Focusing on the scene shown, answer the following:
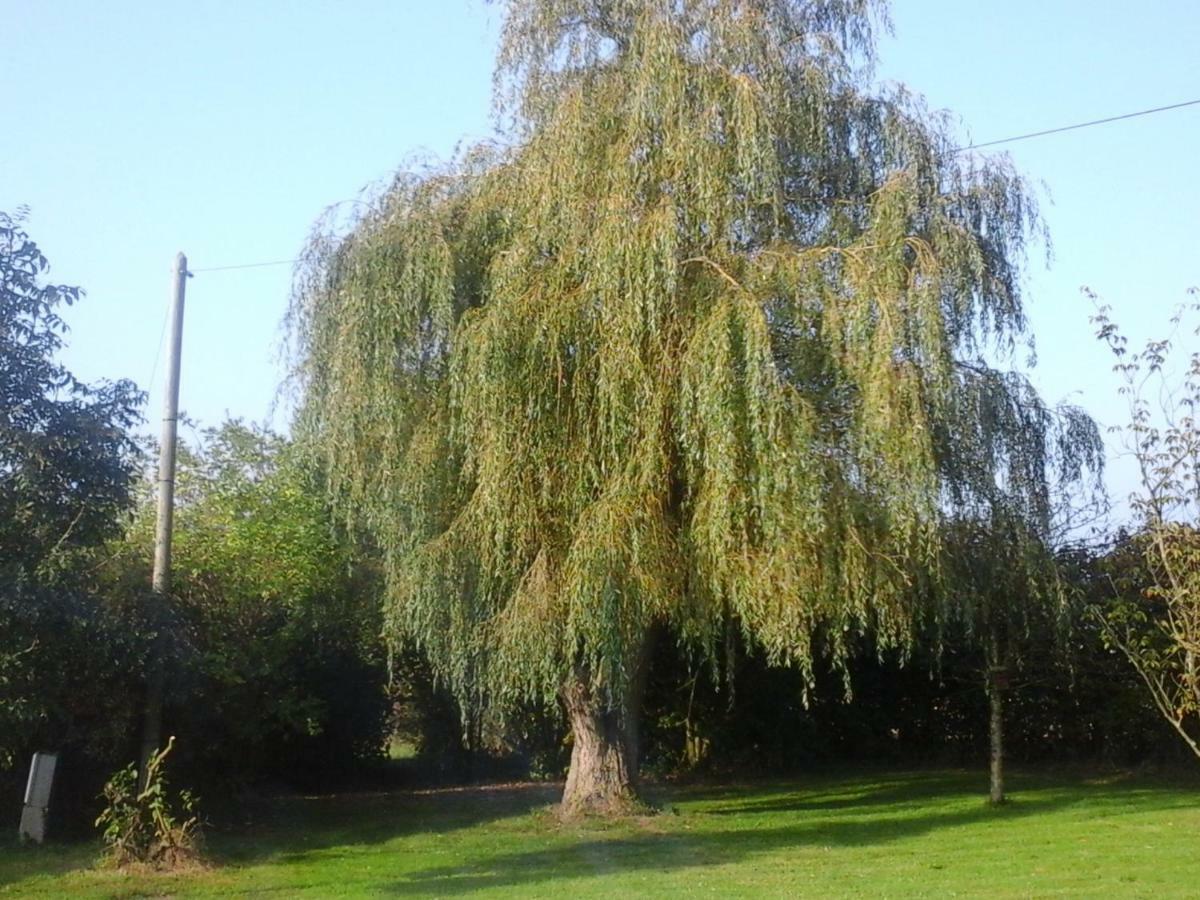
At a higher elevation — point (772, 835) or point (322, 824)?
point (322, 824)

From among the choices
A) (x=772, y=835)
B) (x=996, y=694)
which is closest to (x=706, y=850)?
(x=772, y=835)

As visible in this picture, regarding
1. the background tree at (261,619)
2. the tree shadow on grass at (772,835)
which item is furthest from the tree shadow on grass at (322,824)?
the tree shadow on grass at (772,835)

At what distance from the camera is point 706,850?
42.5 ft

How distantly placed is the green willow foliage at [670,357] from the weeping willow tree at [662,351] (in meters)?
0.03

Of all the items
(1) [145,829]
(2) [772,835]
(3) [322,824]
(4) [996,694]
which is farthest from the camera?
(4) [996,694]

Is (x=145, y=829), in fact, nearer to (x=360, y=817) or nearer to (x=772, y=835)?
(x=360, y=817)

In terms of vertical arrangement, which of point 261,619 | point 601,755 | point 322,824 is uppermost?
point 261,619

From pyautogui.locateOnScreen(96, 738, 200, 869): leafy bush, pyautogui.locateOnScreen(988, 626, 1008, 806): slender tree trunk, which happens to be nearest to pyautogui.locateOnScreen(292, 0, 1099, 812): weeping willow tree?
pyautogui.locateOnScreen(96, 738, 200, 869): leafy bush

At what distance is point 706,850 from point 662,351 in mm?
4906

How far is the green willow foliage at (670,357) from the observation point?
12.1 metres

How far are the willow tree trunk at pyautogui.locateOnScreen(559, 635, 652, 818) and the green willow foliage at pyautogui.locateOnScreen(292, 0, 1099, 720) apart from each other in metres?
1.20

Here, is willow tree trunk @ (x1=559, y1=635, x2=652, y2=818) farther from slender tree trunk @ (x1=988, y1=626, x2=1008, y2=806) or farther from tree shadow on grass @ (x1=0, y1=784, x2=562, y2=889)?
slender tree trunk @ (x1=988, y1=626, x2=1008, y2=806)

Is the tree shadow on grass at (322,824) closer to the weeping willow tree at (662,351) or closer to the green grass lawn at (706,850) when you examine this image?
the green grass lawn at (706,850)

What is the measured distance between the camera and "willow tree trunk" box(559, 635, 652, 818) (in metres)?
14.9
